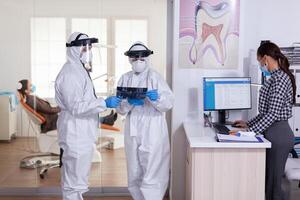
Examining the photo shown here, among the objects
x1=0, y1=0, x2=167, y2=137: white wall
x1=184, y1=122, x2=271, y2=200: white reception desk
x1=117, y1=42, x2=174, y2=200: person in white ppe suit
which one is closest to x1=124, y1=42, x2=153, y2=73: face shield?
x1=117, y1=42, x2=174, y2=200: person in white ppe suit

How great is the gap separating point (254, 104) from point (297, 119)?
1.40ft

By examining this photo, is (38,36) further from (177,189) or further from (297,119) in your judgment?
(297,119)

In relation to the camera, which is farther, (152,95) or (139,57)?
(139,57)

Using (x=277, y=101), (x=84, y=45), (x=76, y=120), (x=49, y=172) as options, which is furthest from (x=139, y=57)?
(x=49, y=172)

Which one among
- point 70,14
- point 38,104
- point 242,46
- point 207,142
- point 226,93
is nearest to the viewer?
point 207,142

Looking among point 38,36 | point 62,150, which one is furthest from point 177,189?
point 38,36

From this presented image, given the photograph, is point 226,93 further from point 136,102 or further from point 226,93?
point 136,102

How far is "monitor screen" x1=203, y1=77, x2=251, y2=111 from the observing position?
3.36 metres

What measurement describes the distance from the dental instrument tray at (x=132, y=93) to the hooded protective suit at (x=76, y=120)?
0.17 metres

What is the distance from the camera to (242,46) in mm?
3518

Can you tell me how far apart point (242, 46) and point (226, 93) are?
1.50 feet

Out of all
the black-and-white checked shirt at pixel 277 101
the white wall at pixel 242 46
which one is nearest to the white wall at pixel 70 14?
the white wall at pixel 242 46

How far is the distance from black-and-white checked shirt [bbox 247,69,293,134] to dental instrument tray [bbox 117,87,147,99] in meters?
0.82

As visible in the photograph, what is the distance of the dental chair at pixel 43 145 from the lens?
4.12m
